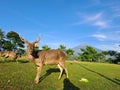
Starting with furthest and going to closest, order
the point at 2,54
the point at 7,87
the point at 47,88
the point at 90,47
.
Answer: the point at 90,47 → the point at 2,54 → the point at 47,88 → the point at 7,87

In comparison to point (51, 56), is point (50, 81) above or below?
below

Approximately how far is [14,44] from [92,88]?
93182mm

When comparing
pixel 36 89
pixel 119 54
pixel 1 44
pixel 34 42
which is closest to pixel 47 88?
pixel 36 89

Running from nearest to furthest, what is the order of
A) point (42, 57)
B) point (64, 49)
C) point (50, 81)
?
point (50, 81)
point (42, 57)
point (64, 49)

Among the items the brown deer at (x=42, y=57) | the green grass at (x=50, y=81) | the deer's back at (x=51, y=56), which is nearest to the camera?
the green grass at (x=50, y=81)

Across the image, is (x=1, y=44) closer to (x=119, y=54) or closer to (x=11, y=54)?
(x=119, y=54)

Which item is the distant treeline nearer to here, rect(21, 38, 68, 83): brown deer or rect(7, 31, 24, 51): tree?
rect(7, 31, 24, 51): tree

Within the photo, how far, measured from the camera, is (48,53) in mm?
16797

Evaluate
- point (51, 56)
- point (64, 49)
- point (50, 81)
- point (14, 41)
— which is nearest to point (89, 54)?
point (64, 49)

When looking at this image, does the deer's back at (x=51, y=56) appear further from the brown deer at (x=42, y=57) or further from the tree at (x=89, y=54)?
the tree at (x=89, y=54)

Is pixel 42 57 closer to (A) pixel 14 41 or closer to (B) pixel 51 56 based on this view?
(B) pixel 51 56

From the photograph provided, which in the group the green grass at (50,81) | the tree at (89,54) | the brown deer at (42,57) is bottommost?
the green grass at (50,81)

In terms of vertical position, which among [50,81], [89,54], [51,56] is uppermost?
[89,54]

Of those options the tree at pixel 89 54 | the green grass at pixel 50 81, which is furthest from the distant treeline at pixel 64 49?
the green grass at pixel 50 81
